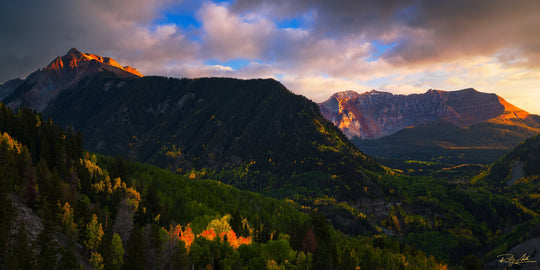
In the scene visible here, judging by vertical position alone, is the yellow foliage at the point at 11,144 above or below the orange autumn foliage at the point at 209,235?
above

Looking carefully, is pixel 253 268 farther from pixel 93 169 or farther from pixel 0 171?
pixel 93 169

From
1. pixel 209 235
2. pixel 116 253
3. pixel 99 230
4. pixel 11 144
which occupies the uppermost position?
pixel 11 144

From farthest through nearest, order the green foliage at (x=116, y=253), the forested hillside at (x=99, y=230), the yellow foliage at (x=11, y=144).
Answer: the yellow foliage at (x=11, y=144), the green foliage at (x=116, y=253), the forested hillside at (x=99, y=230)

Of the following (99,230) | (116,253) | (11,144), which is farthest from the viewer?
(11,144)

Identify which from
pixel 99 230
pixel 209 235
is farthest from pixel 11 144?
pixel 209 235

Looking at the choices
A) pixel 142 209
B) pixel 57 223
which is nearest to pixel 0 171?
pixel 57 223

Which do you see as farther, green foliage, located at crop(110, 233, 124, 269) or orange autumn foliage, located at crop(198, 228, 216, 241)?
orange autumn foliage, located at crop(198, 228, 216, 241)

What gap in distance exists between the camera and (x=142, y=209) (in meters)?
143

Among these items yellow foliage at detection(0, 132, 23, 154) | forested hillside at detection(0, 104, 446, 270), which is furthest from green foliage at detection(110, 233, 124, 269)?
yellow foliage at detection(0, 132, 23, 154)

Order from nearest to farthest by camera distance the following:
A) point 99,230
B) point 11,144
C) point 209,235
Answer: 1. point 99,230
2. point 11,144
3. point 209,235

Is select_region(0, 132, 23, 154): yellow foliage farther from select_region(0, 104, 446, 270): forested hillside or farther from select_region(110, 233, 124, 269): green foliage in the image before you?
select_region(110, 233, 124, 269): green foliage

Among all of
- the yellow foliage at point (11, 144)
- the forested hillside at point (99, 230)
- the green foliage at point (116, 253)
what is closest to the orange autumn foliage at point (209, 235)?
the forested hillside at point (99, 230)

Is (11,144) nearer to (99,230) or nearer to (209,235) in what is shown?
(99,230)

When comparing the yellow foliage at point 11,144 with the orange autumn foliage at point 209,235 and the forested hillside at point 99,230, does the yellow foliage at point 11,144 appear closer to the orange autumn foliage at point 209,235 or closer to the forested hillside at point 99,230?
the forested hillside at point 99,230
